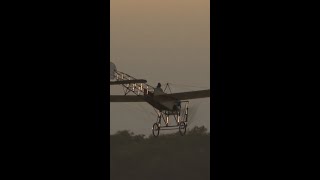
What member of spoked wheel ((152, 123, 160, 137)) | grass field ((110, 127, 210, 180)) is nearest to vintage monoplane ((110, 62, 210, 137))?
spoked wheel ((152, 123, 160, 137))

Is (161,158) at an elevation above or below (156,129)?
below

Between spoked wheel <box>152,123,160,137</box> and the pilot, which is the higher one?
the pilot

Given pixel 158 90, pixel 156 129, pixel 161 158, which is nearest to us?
pixel 156 129

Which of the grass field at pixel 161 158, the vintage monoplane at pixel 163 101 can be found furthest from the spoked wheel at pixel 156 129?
the grass field at pixel 161 158

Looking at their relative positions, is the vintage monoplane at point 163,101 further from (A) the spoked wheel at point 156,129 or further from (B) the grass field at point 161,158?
(B) the grass field at point 161,158

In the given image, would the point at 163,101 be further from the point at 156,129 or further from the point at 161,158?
the point at 161,158

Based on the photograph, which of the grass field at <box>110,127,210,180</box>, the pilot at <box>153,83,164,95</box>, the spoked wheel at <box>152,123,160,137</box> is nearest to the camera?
the spoked wheel at <box>152,123,160,137</box>

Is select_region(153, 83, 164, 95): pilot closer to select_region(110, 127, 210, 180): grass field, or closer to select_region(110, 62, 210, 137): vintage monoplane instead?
select_region(110, 62, 210, 137): vintage monoplane

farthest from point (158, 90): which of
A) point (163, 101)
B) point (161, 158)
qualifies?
point (161, 158)

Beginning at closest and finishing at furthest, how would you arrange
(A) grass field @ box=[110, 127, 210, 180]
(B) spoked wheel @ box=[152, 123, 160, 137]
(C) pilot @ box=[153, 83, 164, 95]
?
(B) spoked wheel @ box=[152, 123, 160, 137], (C) pilot @ box=[153, 83, 164, 95], (A) grass field @ box=[110, 127, 210, 180]

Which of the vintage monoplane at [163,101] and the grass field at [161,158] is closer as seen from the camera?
the vintage monoplane at [163,101]

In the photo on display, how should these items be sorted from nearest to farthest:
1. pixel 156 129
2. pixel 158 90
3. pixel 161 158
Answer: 1. pixel 156 129
2. pixel 158 90
3. pixel 161 158
